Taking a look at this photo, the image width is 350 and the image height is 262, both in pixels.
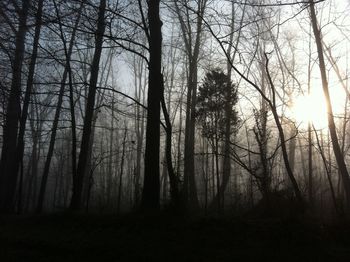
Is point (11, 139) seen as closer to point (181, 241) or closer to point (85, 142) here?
point (85, 142)

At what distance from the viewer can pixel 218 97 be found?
12656 mm

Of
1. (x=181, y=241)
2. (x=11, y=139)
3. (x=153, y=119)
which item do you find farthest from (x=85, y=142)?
(x=11, y=139)

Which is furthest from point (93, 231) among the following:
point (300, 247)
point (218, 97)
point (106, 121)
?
point (106, 121)

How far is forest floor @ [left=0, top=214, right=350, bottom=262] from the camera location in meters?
4.88

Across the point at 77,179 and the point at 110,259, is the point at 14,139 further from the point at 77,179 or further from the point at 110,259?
the point at 110,259

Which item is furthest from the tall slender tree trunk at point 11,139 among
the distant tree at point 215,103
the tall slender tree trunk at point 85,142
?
the distant tree at point 215,103

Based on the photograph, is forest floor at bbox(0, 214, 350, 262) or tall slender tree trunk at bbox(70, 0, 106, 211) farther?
tall slender tree trunk at bbox(70, 0, 106, 211)

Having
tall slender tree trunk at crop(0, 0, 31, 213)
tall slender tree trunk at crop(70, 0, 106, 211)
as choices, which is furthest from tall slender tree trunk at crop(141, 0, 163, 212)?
tall slender tree trunk at crop(0, 0, 31, 213)

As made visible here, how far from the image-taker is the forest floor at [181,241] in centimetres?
488

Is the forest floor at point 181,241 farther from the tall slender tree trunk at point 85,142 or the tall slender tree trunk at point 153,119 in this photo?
the tall slender tree trunk at point 85,142

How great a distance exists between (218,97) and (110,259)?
28.4 feet

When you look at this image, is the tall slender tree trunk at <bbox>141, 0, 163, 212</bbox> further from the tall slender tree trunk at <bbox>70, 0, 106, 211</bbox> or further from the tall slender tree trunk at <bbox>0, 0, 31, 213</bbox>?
the tall slender tree trunk at <bbox>0, 0, 31, 213</bbox>

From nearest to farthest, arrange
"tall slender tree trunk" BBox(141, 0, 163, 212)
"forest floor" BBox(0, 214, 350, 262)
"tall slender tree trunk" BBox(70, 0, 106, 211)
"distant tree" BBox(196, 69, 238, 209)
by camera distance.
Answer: "forest floor" BBox(0, 214, 350, 262) → "tall slender tree trunk" BBox(141, 0, 163, 212) → "tall slender tree trunk" BBox(70, 0, 106, 211) → "distant tree" BBox(196, 69, 238, 209)

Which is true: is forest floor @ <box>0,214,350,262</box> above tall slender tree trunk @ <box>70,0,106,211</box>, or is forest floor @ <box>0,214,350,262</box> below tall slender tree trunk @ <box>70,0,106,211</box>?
below
